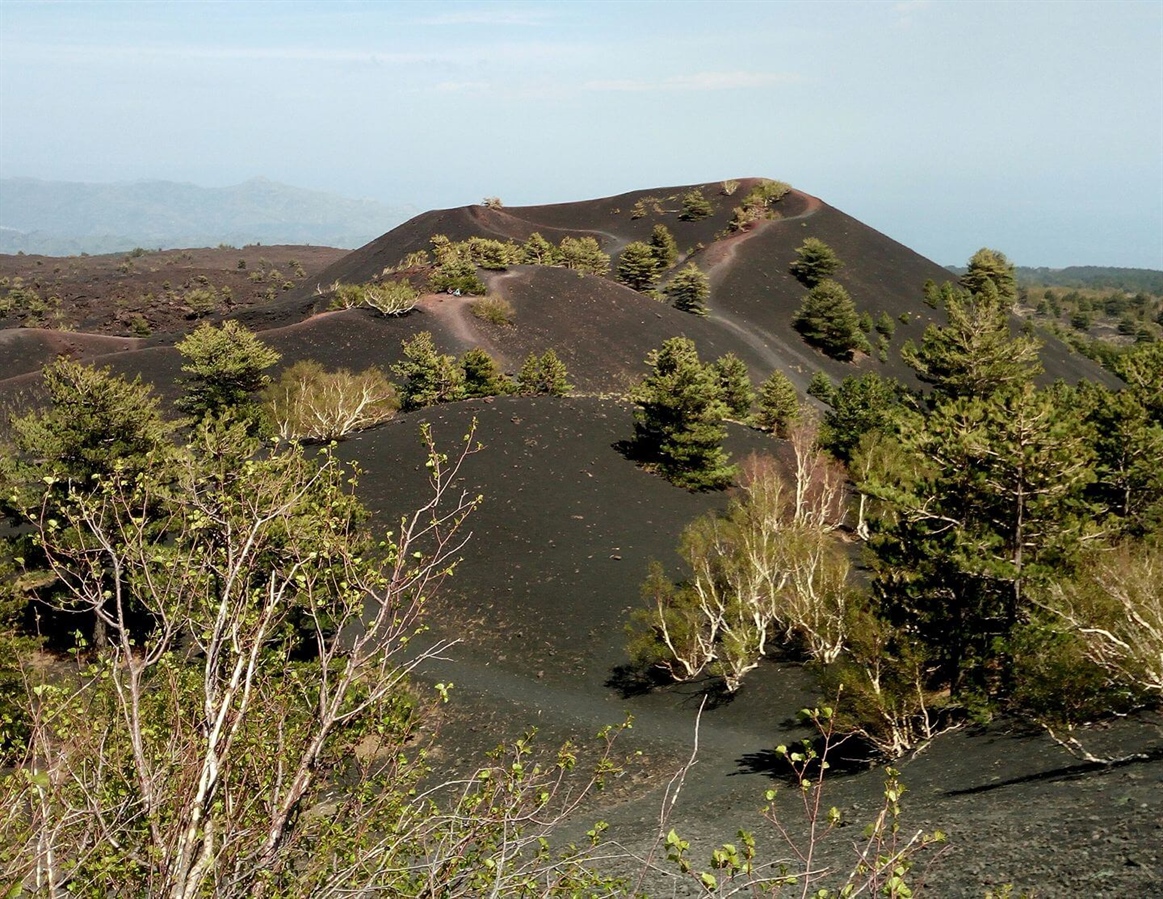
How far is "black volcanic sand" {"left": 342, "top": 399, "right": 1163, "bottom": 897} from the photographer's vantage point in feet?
28.4

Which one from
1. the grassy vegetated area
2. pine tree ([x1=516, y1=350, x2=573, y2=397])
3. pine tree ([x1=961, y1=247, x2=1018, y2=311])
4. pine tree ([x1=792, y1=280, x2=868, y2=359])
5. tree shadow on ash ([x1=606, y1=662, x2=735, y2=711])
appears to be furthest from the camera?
pine tree ([x1=961, y1=247, x2=1018, y2=311])

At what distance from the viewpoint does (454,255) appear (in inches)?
2228

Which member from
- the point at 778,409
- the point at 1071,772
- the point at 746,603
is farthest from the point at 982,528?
the point at 778,409

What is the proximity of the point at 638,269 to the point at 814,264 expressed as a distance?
1587 cm

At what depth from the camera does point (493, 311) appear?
155 ft

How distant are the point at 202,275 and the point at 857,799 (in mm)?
105203

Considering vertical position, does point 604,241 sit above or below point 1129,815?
above

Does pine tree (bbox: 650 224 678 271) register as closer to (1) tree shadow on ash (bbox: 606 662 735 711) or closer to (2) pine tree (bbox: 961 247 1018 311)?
(2) pine tree (bbox: 961 247 1018 311)

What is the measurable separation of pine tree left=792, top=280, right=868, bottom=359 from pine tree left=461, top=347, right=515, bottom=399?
105 feet

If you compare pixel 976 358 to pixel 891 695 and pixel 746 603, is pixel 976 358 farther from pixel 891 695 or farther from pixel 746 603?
pixel 891 695

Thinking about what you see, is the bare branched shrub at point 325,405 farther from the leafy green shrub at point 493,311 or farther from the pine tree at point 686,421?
the leafy green shrub at point 493,311

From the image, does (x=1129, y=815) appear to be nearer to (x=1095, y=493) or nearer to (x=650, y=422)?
(x=1095, y=493)

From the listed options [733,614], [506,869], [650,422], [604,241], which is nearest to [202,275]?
[604,241]

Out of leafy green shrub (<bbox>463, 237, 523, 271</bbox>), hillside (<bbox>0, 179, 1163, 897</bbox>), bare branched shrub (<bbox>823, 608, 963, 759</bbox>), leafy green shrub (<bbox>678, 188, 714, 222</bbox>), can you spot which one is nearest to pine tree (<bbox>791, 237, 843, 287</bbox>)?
hillside (<bbox>0, 179, 1163, 897</bbox>)
